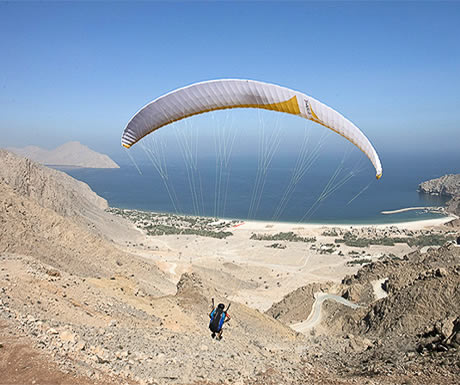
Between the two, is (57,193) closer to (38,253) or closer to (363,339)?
(38,253)

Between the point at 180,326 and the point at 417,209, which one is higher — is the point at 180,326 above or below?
below

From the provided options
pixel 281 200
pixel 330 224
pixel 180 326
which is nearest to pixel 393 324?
pixel 180 326

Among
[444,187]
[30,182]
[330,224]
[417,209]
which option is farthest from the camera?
[444,187]

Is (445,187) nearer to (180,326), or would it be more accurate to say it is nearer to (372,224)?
(372,224)

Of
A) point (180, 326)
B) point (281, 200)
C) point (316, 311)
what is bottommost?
point (316, 311)

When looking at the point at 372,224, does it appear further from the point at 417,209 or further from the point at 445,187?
the point at 445,187

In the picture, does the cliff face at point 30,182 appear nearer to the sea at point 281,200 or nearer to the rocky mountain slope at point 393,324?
the sea at point 281,200

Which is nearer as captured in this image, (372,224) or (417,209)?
(372,224)

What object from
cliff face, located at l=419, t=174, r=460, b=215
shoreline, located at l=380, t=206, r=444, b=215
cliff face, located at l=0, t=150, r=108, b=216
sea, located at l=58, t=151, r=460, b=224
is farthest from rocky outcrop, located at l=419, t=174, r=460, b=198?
cliff face, located at l=0, t=150, r=108, b=216

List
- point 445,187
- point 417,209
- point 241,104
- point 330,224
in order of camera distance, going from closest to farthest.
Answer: point 241,104, point 330,224, point 417,209, point 445,187

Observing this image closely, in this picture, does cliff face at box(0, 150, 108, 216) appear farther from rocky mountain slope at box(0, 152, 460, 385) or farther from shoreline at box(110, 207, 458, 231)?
shoreline at box(110, 207, 458, 231)
